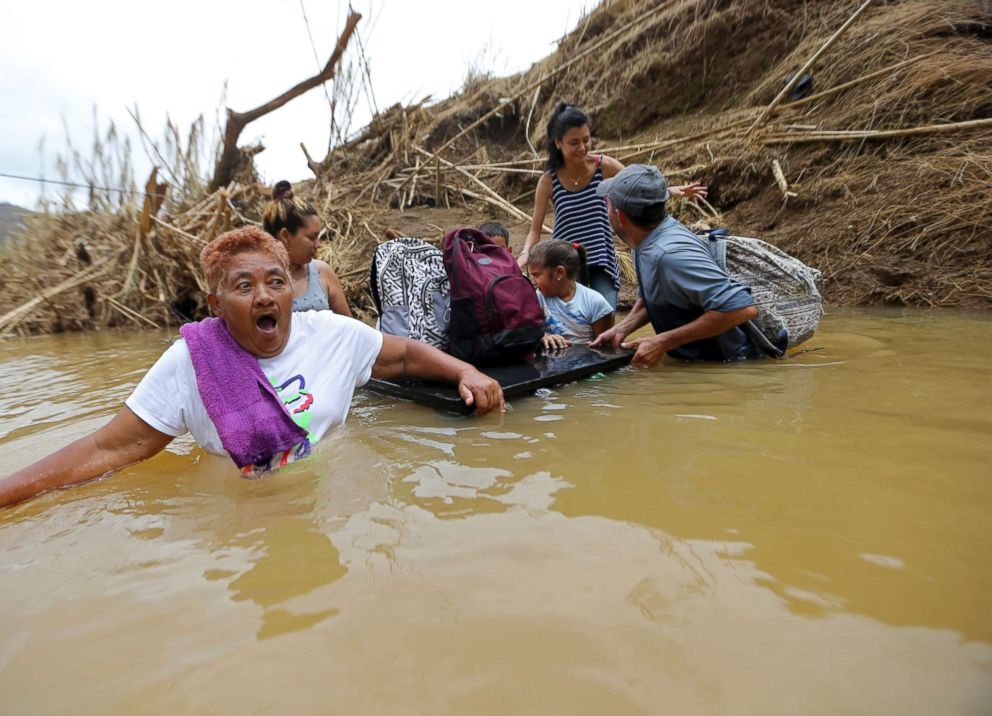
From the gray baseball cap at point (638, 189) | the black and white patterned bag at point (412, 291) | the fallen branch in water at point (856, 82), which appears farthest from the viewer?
the fallen branch in water at point (856, 82)

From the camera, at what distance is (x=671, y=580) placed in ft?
3.75

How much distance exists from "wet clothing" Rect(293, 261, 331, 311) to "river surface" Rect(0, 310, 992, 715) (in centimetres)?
133

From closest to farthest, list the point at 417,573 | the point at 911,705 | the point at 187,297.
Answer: the point at 911,705 → the point at 417,573 → the point at 187,297

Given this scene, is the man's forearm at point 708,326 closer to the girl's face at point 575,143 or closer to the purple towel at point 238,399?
the girl's face at point 575,143

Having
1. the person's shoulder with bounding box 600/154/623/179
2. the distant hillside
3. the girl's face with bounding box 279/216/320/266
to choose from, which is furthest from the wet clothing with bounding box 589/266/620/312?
the distant hillside

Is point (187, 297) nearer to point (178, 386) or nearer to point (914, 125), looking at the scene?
point (178, 386)

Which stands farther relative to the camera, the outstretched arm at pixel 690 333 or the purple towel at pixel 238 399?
the outstretched arm at pixel 690 333

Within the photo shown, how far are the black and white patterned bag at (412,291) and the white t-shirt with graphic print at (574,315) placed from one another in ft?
2.61

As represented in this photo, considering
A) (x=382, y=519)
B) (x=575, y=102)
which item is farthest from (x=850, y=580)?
(x=575, y=102)

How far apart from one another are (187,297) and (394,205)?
11.9ft

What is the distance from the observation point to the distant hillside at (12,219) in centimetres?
797

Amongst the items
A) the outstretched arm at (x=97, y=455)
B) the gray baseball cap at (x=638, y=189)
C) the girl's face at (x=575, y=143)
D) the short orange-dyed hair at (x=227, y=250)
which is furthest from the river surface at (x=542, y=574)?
the girl's face at (x=575, y=143)

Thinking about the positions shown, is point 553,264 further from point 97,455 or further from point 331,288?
point 97,455

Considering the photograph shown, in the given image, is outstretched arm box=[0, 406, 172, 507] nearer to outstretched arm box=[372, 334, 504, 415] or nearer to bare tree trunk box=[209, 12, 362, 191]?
outstretched arm box=[372, 334, 504, 415]
